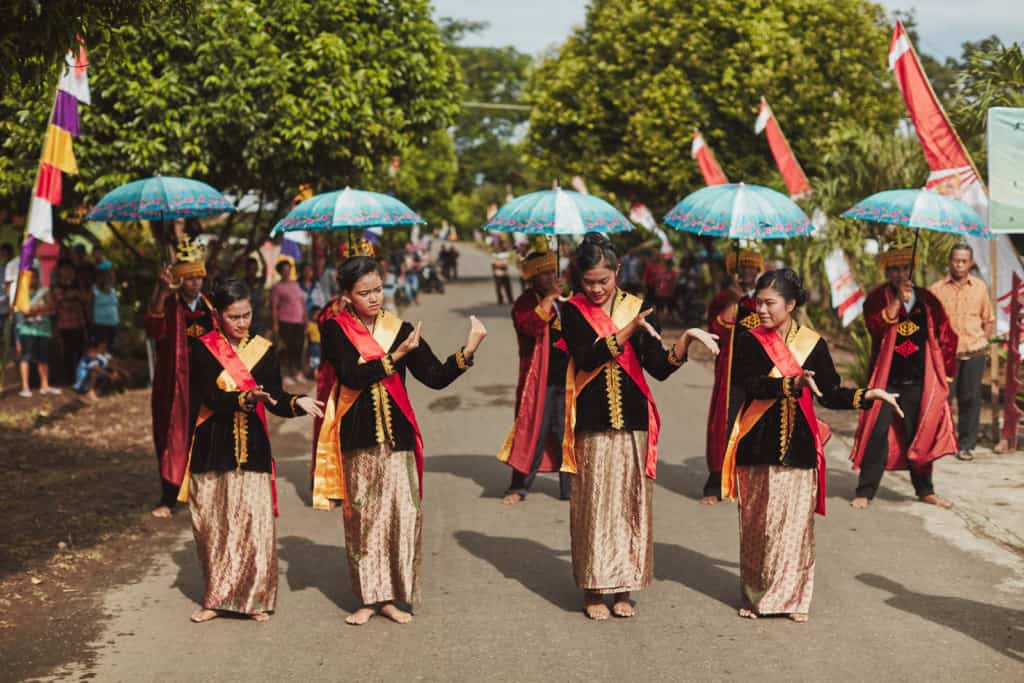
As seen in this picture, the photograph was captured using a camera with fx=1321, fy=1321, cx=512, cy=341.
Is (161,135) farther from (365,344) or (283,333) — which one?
(365,344)

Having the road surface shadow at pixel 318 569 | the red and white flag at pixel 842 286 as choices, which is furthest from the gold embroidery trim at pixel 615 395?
the red and white flag at pixel 842 286

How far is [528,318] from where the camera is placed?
356 inches

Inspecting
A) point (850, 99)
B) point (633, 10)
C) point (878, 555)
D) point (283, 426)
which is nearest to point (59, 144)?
point (283, 426)

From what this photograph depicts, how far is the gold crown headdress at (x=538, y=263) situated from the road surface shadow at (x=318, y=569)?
83.5 inches

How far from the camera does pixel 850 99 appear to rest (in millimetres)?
23688

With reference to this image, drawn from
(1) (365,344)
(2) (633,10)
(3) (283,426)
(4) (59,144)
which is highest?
(2) (633,10)

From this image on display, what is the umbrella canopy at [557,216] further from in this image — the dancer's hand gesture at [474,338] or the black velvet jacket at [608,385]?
the dancer's hand gesture at [474,338]

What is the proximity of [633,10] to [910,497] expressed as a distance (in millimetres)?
16044

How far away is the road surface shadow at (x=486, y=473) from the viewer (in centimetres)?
979

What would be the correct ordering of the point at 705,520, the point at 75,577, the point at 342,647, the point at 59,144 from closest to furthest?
1. the point at 342,647
2. the point at 75,577
3. the point at 705,520
4. the point at 59,144

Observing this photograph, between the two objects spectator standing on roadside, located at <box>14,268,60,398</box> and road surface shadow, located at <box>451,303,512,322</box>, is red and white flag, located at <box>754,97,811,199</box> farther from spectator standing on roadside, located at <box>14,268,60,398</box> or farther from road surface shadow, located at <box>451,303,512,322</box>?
road surface shadow, located at <box>451,303,512,322</box>


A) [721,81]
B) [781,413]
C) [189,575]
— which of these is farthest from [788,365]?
[721,81]

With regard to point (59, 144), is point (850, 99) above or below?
above

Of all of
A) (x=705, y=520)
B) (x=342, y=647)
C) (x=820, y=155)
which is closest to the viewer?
(x=342, y=647)
